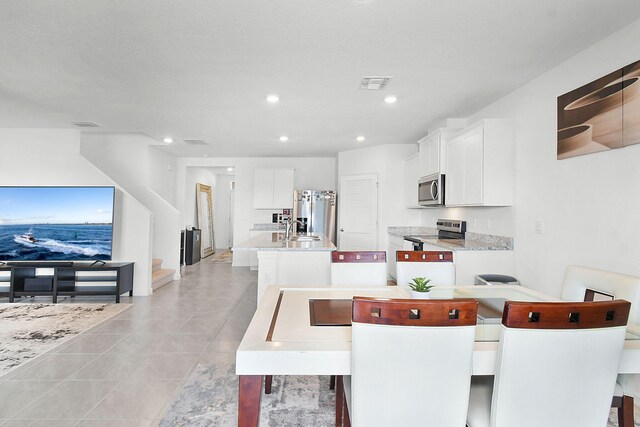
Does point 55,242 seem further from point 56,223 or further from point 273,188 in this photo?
point 273,188

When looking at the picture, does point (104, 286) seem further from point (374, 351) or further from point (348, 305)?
point (374, 351)

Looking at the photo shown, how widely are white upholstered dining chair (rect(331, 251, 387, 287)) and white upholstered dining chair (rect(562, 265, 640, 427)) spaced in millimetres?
1173

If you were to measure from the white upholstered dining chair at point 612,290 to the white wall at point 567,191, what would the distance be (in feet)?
1.68

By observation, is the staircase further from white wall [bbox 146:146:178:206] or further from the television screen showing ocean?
white wall [bbox 146:146:178:206]

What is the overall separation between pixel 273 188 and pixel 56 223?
3797 millimetres

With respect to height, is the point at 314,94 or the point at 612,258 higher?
the point at 314,94

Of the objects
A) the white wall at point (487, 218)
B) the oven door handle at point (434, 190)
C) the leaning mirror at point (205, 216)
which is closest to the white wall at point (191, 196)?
the leaning mirror at point (205, 216)

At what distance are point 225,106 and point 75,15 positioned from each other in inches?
74.5

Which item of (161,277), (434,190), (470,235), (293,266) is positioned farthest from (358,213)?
(161,277)

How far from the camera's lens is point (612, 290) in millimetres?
1800

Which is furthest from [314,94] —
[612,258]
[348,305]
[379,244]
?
[379,244]

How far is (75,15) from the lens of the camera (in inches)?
85.0

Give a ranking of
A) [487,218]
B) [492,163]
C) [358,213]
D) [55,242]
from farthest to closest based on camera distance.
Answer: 1. [358,213]
2. [55,242]
3. [487,218]
4. [492,163]

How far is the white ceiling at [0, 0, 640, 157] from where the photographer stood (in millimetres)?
2088
